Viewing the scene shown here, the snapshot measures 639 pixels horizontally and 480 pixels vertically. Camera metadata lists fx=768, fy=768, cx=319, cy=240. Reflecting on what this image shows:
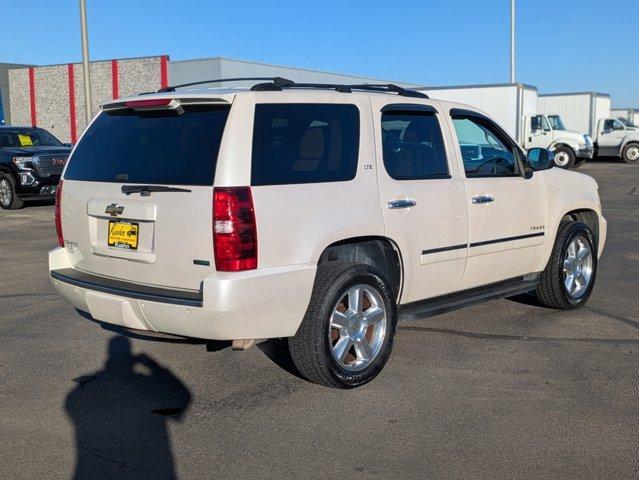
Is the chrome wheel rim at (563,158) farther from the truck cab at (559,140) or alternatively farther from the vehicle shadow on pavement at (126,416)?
the vehicle shadow on pavement at (126,416)

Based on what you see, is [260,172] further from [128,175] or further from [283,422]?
[283,422]

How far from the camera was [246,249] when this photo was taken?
4.25 meters

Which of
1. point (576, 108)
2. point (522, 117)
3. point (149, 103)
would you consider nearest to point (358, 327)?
point (149, 103)

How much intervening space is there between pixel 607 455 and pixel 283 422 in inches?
67.2

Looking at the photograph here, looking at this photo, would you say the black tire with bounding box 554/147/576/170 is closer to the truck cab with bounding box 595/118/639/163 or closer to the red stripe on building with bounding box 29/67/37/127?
the truck cab with bounding box 595/118/639/163

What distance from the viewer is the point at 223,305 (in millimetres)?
4203

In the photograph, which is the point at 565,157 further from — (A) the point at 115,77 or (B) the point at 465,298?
(B) the point at 465,298

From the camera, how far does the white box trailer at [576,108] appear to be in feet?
116

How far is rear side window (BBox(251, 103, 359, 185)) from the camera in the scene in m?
4.46

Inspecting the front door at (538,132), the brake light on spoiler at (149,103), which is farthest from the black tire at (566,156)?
the brake light on spoiler at (149,103)

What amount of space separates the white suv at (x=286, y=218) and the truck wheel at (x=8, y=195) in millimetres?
11805

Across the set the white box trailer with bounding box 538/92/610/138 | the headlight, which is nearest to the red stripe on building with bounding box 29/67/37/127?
the white box trailer with bounding box 538/92/610/138

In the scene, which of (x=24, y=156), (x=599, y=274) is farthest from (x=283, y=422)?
(x=24, y=156)

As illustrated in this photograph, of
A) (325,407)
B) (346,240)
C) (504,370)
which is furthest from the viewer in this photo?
(504,370)
